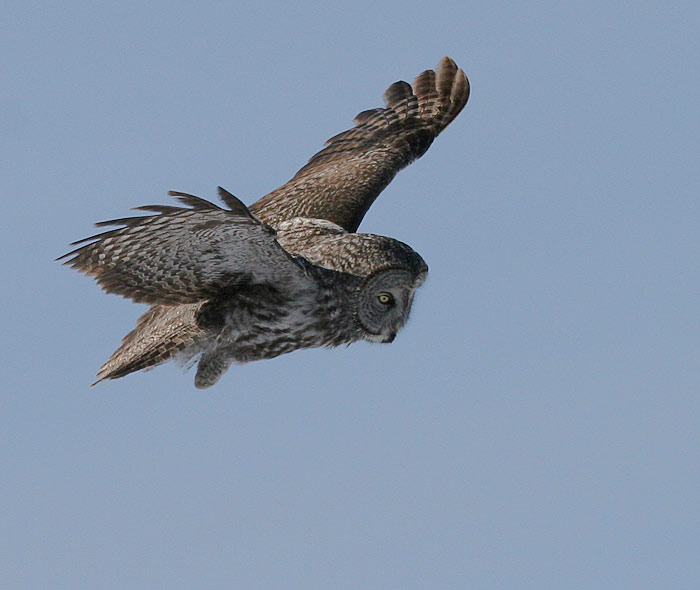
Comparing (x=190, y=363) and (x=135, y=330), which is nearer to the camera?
(x=190, y=363)

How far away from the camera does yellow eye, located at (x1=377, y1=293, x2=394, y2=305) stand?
1238 centimetres

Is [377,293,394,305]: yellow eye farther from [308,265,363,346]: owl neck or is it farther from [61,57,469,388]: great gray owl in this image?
[308,265,363,346]: owl neck

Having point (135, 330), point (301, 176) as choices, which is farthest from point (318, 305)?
point (301, 176)

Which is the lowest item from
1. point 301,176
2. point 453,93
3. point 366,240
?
point 366,240

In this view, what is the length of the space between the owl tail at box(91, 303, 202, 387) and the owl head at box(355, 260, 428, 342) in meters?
1.48

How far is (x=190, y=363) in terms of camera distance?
12500 millimetres

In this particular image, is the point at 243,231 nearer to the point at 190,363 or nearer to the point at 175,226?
the point at 175,226

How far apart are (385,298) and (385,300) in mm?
20

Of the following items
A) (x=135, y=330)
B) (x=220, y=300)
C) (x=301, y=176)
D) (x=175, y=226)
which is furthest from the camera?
(x=301, y=176)

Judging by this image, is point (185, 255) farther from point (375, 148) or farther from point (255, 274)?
point (375, 148)

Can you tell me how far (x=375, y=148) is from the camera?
49.4 feet

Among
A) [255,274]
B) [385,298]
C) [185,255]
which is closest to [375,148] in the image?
[385,298]

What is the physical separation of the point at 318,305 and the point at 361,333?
0.63 meters

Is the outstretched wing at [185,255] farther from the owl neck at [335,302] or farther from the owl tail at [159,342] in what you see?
the owl tail at [159,342]
